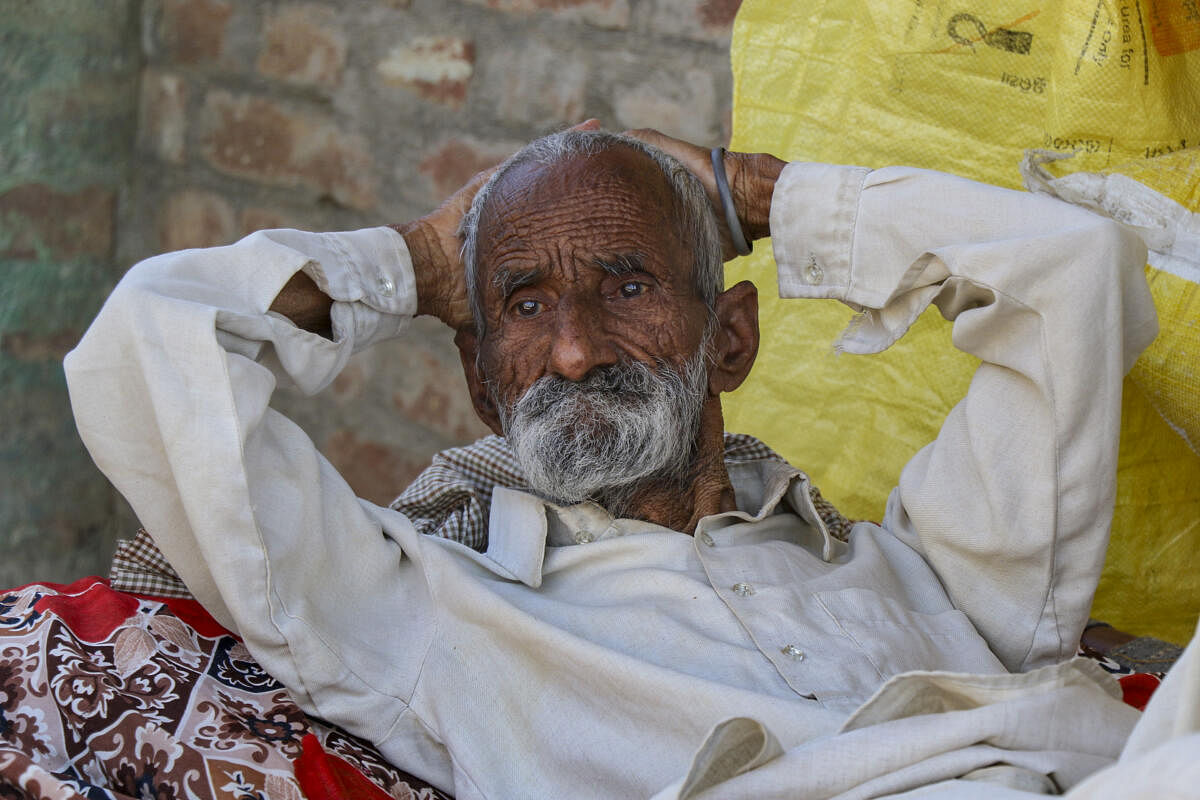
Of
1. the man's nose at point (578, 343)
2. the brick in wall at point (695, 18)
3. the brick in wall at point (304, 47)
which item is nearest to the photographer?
the man's nose at point (578, 343)

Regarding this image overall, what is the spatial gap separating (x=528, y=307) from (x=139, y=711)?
860 mm

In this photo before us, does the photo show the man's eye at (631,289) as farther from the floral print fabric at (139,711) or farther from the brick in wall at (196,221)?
the brick in wall at (196,221)

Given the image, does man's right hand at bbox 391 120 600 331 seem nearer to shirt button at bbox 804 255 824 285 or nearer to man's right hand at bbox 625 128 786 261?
man's right hand at bbox 625 128 786 261

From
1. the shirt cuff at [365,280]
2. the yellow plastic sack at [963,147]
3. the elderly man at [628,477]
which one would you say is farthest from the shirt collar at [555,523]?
the yellow plastic sack at [963,147]

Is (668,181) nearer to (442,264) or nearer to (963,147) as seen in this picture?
(442,264)

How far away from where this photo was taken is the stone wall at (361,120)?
10.5 feet

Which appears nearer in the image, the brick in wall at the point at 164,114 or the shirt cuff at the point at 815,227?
the shirt cuff at the point at 815,227

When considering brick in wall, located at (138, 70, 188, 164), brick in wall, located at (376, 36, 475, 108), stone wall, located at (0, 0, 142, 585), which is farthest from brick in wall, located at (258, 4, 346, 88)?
stone wall, located at (0, 0, 142, 585)

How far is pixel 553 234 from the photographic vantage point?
2160mm

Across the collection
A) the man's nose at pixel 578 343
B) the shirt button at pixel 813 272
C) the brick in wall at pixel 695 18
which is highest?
the brick in wall at pixel 695 18

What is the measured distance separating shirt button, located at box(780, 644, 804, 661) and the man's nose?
0.53 meters

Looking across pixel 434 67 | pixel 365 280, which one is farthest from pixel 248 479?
pixel 434 67

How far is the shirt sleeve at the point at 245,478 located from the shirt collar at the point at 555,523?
165mm

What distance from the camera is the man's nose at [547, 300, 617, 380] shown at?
208 cm
